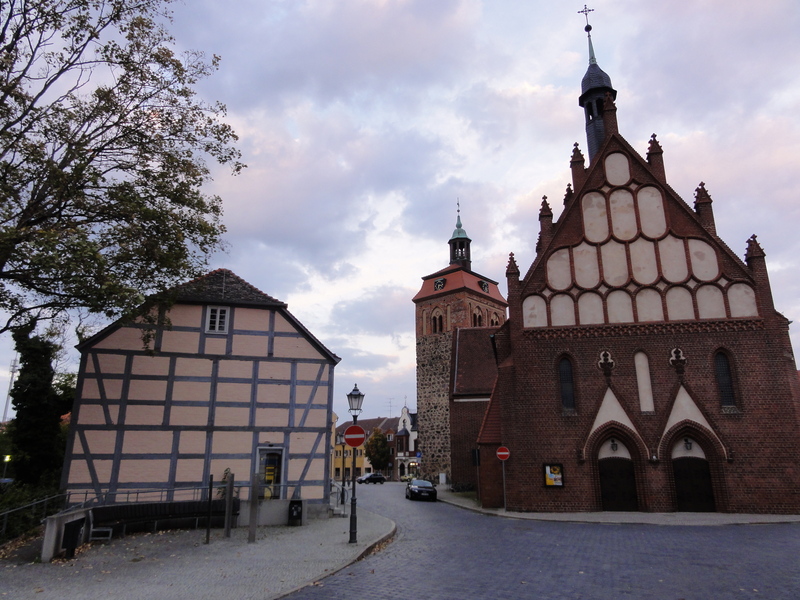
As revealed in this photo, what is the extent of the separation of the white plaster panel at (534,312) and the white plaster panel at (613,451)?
16.6 ft

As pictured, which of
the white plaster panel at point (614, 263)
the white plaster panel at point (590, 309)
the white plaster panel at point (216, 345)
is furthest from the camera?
the white plaster panel at point (614, 263)

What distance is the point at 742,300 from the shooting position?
20.3 meters

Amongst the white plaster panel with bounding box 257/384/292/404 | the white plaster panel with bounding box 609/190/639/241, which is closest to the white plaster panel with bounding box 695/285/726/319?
the white plaster panel with bounding box 609/190/639/241

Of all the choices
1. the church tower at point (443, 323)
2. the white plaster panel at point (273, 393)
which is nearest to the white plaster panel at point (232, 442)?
the white plaster panel at point (273, 393)

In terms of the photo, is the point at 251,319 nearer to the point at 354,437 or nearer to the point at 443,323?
the point at 354,437

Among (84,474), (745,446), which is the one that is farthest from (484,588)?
(745,446)

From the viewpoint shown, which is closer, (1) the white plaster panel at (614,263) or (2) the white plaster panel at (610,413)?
(2) the white plaster panel at (610,413)

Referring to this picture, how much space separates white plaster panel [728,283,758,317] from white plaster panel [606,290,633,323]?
11.8 feet

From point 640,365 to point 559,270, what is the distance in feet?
15.8

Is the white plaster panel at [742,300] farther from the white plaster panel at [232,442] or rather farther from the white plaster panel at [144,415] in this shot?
the white plaster panel at [144,415]

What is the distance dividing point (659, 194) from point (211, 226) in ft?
57.3

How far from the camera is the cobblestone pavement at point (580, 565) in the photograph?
8281 mm

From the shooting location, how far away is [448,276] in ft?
182

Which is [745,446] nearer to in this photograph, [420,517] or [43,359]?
[420,517]
